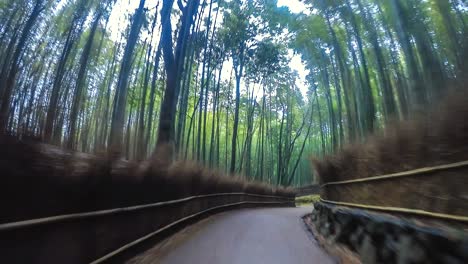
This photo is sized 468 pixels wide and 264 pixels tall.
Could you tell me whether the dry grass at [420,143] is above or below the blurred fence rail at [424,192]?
above

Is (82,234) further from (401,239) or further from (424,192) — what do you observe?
(424,192)

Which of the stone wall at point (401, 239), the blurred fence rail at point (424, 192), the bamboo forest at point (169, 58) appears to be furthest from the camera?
the bamboo forest at point (169, 58)

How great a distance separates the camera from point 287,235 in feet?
15.2

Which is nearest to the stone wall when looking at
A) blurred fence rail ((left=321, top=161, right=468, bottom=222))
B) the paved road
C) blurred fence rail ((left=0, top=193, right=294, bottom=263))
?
blurred fence rail ((left=321, top=161, right=468, bottom=222))

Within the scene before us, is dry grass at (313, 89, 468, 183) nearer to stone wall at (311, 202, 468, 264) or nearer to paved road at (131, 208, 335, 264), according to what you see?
stone wall at (311, 202, 468, 264)

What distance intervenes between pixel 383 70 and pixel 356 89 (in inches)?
92.0

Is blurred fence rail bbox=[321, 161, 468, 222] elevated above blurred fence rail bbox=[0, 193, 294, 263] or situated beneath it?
elevated above

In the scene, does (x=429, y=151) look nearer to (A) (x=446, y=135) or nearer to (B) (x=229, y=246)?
(A) (x=446, y=135)

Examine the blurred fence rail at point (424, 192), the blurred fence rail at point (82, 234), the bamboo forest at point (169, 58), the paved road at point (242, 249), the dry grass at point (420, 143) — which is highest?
the bamboo forest at point (169, 58)

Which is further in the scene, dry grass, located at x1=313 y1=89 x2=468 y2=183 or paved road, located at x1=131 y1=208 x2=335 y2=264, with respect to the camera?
paved road, located at x1=131 y1=208 x2=335 y2=264

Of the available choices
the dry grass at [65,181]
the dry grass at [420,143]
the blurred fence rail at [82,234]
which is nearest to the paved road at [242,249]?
the blurred fence rail at [82,234]

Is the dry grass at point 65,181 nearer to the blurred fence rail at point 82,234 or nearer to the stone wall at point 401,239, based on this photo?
the blurred fence rail at point 82,234

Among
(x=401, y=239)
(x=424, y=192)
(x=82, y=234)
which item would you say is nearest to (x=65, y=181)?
(x=82, y=234)

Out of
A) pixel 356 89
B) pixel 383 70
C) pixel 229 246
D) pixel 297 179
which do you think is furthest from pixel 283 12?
pixel 297 179
